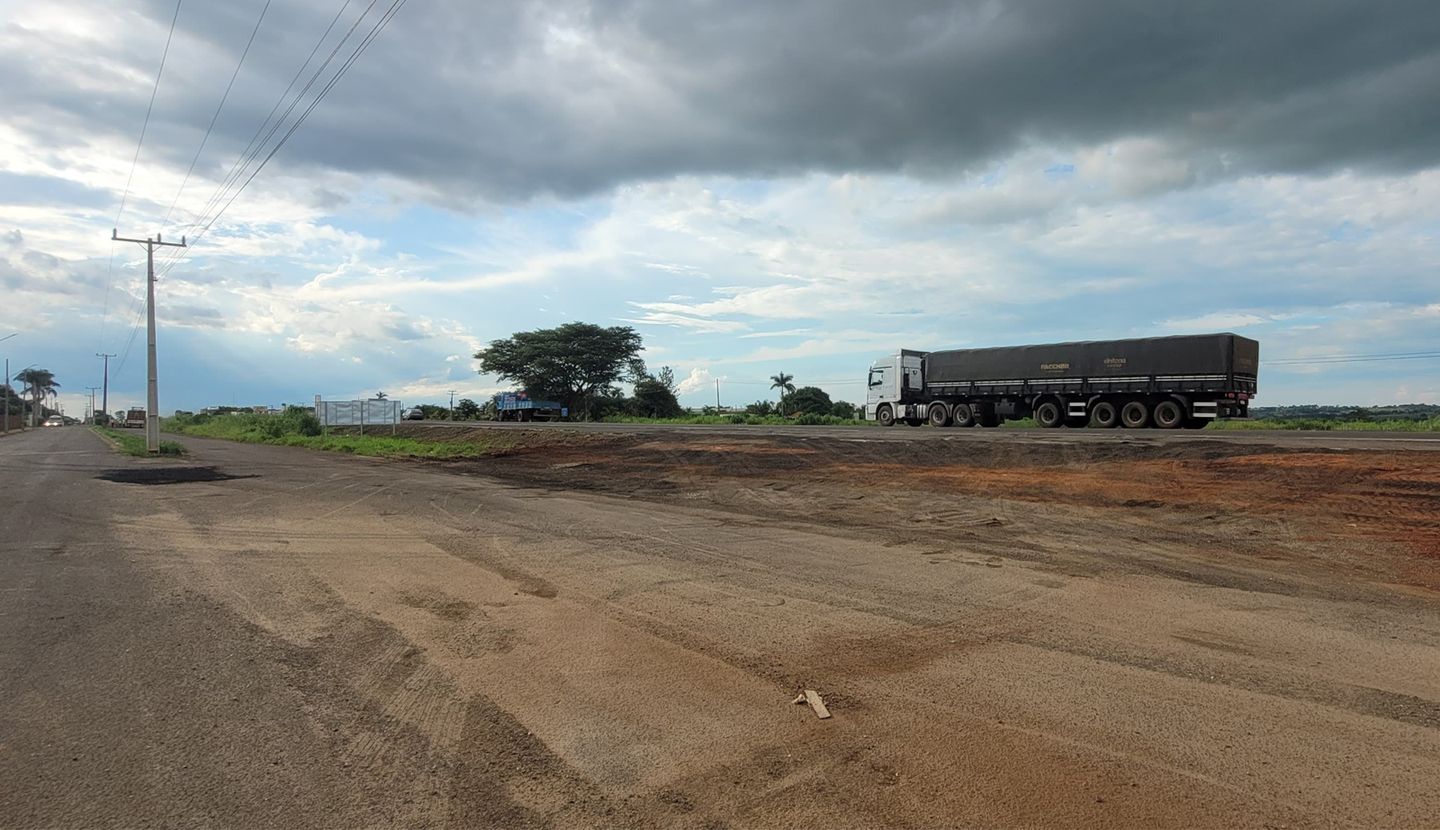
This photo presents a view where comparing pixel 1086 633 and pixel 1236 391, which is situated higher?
pixel 1236 391

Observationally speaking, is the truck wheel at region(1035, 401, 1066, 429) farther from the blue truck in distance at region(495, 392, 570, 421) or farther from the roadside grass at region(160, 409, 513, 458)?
the blue truck in distance at region(495, 392, 570, 421)

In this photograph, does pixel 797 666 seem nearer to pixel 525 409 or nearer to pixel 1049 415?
pixel 1049 415

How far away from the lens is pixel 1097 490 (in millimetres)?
13852

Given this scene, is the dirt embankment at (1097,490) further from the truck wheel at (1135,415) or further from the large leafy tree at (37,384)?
the large leafy tree at (37,384)

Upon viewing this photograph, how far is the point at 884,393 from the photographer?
3788 cm

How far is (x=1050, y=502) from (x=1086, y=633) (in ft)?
25.6

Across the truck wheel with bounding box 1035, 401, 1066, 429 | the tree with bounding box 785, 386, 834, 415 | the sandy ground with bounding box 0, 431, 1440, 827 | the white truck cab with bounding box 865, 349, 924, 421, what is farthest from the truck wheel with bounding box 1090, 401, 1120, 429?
the tree with bounding box 785, 386, 834, 415

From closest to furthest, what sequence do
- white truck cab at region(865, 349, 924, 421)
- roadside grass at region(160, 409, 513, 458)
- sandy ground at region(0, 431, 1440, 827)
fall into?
sandy ground at region(0, 431, 1440, 827), roadside grass at region(160, 409, 513, 458), white truck cab at region(865, 349, 924, 421)

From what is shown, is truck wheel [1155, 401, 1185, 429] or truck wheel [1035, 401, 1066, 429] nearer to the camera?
truck wheel [1155, 401, 1185, 429]

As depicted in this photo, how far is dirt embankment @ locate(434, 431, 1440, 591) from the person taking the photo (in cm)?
978

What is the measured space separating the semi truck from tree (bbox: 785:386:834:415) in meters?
40.5

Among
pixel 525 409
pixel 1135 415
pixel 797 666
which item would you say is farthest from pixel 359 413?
pixel 797 666

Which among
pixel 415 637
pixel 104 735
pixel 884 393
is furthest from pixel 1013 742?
pixel 884 393

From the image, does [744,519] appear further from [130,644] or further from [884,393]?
[884,393]
